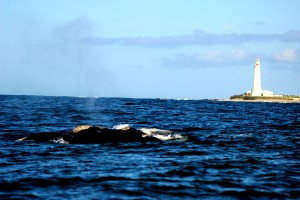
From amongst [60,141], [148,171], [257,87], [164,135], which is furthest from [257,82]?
[148,171]

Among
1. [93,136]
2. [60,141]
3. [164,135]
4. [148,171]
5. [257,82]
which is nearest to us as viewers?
[148,171]

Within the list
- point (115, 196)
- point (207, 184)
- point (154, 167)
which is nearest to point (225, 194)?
point (207, 184)

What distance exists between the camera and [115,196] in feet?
34.7

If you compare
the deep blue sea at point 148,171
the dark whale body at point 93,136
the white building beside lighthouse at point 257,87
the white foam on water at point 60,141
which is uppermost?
the white building beside lighthouse at point 257,87

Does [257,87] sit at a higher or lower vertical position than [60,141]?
higher

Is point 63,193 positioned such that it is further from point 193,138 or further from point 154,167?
point 193,138

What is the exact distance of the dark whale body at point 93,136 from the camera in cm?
2206

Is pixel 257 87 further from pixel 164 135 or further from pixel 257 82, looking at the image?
pixel 164 135

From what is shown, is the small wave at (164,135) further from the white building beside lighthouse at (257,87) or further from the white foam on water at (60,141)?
the white building beside lighthouse at (257,87)

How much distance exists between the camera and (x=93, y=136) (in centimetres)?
2225

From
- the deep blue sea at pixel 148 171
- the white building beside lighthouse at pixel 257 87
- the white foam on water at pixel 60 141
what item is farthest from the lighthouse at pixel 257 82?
the white foam on water at pixel 60 141

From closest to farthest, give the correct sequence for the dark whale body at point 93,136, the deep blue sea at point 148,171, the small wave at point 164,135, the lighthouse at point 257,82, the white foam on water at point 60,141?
the deep blue sea at point 148,171 → the white foam on water at point 60,141 → the dark whale body at point 93,136 → the small wave at point 164,135 → the lighthouse at point 257,82

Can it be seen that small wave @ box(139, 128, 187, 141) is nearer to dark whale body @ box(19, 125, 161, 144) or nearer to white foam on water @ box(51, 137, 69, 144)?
dark whale body @ box(19, 125, 161, 144)

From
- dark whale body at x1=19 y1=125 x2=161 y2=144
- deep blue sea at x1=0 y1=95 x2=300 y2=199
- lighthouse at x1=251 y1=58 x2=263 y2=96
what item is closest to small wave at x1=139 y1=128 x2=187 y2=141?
dark whale body at x1=19 y1=125 x2=161 y2=144
